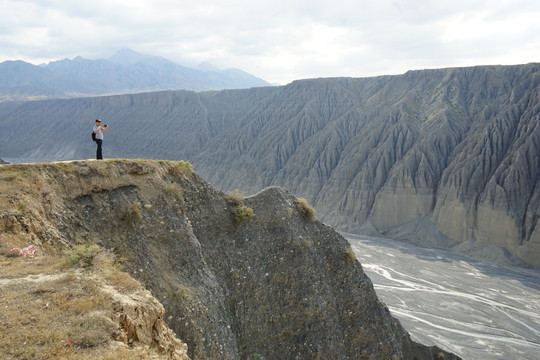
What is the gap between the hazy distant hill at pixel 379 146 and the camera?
4122cm

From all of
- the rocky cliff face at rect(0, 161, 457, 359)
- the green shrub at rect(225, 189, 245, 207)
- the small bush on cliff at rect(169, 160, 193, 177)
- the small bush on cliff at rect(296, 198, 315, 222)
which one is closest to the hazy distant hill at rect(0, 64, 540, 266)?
the rocky cliff face at rect(0, 161, 457, 359)

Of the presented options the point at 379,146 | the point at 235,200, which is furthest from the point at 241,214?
the point at 379,146

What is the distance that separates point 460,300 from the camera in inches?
1102

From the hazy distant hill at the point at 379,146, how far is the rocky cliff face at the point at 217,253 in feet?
103

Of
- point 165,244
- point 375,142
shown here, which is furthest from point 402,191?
point 165,244

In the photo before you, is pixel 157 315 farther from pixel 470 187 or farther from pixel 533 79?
pixel 533 79

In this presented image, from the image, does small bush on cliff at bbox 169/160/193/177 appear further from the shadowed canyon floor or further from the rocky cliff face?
the shadowed canyon floor

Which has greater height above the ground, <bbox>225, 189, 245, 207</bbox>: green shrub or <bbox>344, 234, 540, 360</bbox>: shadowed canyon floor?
<bbox>225, 189, 245, 207</bbox>: green shrub

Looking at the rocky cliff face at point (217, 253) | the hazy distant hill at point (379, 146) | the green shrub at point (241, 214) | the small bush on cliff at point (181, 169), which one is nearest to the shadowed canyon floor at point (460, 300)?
the hazy distant hill at point (379, 146)

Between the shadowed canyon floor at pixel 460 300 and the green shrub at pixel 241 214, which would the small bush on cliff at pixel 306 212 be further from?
the shadowed canyon floor at pixel 460 300

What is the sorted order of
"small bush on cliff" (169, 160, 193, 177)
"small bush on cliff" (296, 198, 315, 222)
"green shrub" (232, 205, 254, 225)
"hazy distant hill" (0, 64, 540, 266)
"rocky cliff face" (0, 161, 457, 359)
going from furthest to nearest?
1. "hazy distant hill" (0, 64, 540, 266)
2. "small bush on cliff" (296, 198, 315, 222)
3. "green shrub" (232, 205, 254, 225)
4. "small bush on cliff" (169, 160, 193, 177)
5. "rocky cliff face" (0, 161, 457, 359)

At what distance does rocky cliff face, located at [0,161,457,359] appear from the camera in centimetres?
Answer: 894

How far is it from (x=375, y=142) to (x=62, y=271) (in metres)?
55.6

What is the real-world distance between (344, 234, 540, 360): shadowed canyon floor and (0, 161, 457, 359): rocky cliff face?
9.40 m
